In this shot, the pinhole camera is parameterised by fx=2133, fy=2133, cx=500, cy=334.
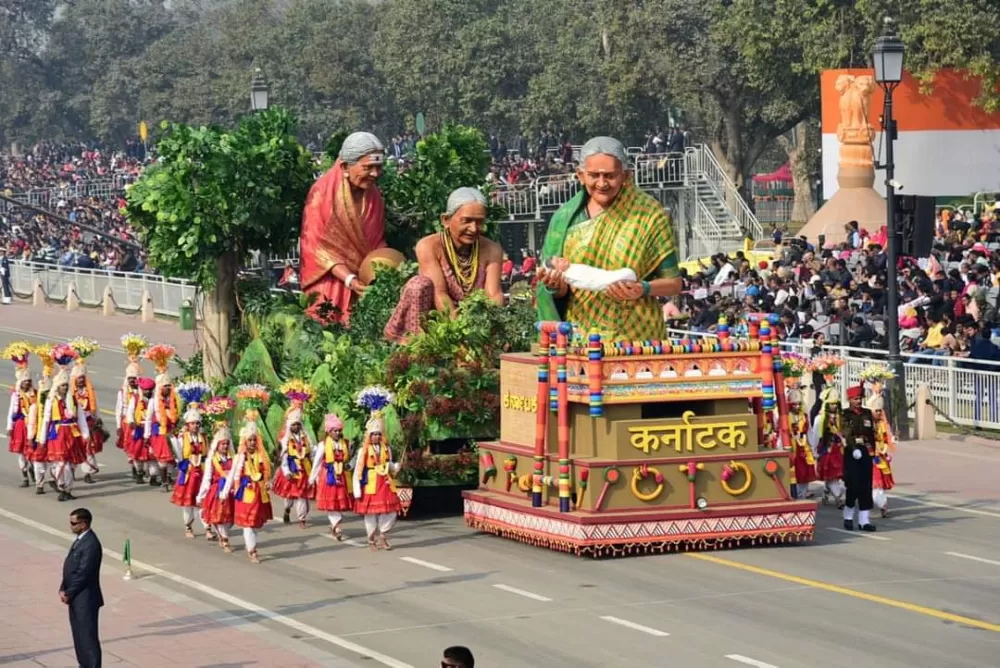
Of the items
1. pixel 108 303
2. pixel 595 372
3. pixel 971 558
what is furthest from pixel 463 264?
pixel 108 303

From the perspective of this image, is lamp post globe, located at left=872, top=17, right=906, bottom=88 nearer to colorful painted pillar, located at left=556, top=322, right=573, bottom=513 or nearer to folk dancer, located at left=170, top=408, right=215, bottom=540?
colorful painted pillar, located at left=556, top=322, right=573, bottom=513

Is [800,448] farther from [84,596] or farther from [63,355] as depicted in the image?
[84,596]

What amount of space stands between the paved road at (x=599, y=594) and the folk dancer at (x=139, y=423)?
1.99 m

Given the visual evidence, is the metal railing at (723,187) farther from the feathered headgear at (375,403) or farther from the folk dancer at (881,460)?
the feathered headgear at (375,403)

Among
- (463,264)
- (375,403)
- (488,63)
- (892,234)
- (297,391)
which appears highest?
(488,63)

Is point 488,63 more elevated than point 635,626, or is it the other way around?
point 488,63

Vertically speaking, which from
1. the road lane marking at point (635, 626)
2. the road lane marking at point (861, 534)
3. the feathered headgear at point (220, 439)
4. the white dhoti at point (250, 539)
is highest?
the feathered headgear at point (220, 439)

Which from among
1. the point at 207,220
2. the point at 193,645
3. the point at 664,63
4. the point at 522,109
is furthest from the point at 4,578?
the point at 522,109

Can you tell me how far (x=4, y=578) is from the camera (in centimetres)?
1992

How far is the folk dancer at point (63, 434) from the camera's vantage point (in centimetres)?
2503

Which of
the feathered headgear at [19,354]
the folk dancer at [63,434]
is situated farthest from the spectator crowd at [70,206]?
the folk dancer at [63,434]

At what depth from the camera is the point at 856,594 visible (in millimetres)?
18297

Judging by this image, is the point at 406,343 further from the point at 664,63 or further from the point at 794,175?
the point at 794,175

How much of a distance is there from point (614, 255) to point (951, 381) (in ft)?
31.5
